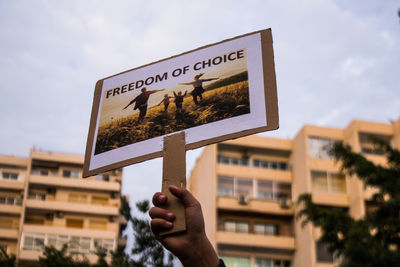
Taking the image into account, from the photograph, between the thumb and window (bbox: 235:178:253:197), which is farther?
window (bbox: 235:178:253:197)

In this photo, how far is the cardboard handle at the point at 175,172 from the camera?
273 cm

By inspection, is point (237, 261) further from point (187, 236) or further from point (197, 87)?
point (187, 236)

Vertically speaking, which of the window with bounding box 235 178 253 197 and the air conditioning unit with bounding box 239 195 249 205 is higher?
the window with bounding box 235 178 253 197

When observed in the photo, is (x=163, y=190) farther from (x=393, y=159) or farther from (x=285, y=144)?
(x=285, y=144)

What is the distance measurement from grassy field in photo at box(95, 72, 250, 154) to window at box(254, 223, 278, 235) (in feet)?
95.8

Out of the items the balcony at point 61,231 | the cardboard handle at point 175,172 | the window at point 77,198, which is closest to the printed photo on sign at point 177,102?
the cardboard handle at point 175,172

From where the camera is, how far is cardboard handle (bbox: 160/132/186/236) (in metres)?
2.73

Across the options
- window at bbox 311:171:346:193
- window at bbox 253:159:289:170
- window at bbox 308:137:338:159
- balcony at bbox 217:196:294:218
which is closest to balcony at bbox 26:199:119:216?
balcony at bbox 217:196:294:218

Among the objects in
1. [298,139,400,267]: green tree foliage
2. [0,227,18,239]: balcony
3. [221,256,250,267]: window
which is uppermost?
[0,227,18,239]: balcony

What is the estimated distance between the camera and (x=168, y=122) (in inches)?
129

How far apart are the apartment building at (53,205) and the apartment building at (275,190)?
1038 centimetres

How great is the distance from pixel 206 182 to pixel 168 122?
30673 millimetres

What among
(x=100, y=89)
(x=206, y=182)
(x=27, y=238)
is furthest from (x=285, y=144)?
(x=100, y=89)

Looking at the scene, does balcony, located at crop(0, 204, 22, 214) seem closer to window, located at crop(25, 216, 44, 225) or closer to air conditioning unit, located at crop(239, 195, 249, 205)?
window, located at crop(25, 216, 44, 225)
